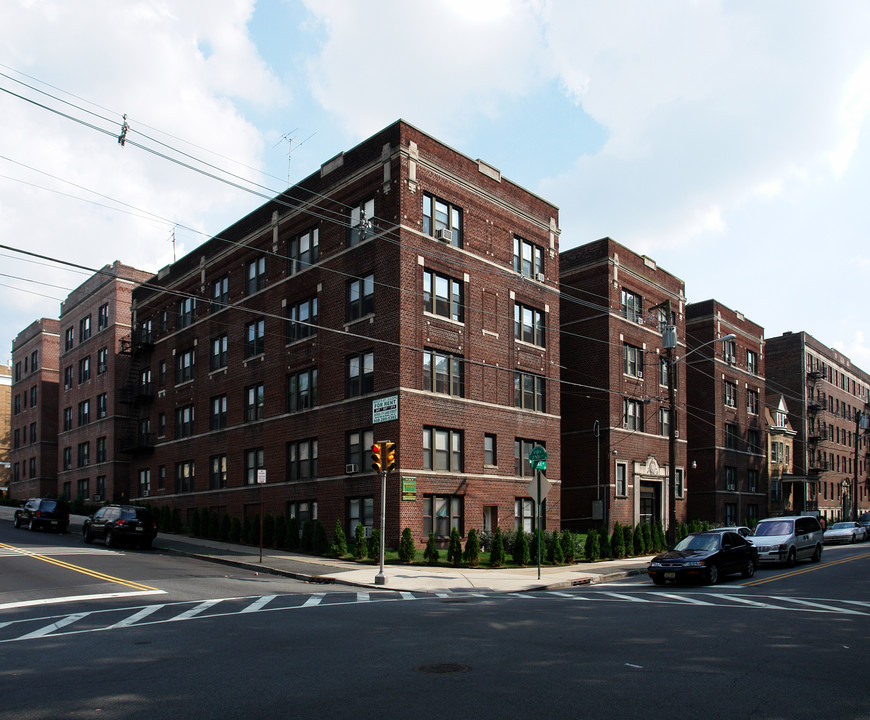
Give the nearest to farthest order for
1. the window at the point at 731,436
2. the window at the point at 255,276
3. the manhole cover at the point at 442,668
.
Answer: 1. the manhole cover at the point at 442,668
2. the window at the point at 255,276
3. the window at the point at 731,436

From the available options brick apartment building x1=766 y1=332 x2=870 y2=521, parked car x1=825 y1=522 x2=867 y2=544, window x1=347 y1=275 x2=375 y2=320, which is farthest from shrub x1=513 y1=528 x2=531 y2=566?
brick apartment building x1=766 y1=332 x2=870 y2=521

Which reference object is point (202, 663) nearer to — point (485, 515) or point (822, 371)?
point (485, 515)

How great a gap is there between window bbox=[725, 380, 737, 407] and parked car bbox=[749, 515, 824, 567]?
980 inches

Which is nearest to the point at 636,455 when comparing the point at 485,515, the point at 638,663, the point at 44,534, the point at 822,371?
the point at 485,515

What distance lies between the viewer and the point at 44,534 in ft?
123

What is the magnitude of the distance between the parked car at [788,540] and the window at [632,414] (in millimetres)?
12907

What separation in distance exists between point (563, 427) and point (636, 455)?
4.22 metres

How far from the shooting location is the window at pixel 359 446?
3089 centimetres

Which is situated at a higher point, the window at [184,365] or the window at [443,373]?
the window at [184,365]

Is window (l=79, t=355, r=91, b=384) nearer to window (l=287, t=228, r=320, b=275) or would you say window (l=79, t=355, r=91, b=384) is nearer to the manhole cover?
window (l=287, t=228, r=320, b=275)

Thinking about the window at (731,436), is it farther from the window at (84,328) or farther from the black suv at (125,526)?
the window at (84,328)

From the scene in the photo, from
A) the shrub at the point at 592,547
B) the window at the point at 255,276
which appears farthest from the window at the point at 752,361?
the window at the point at 255,276

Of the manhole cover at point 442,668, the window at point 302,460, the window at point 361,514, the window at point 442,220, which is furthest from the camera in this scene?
the window at point 302,460

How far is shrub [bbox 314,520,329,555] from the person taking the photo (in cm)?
2991
